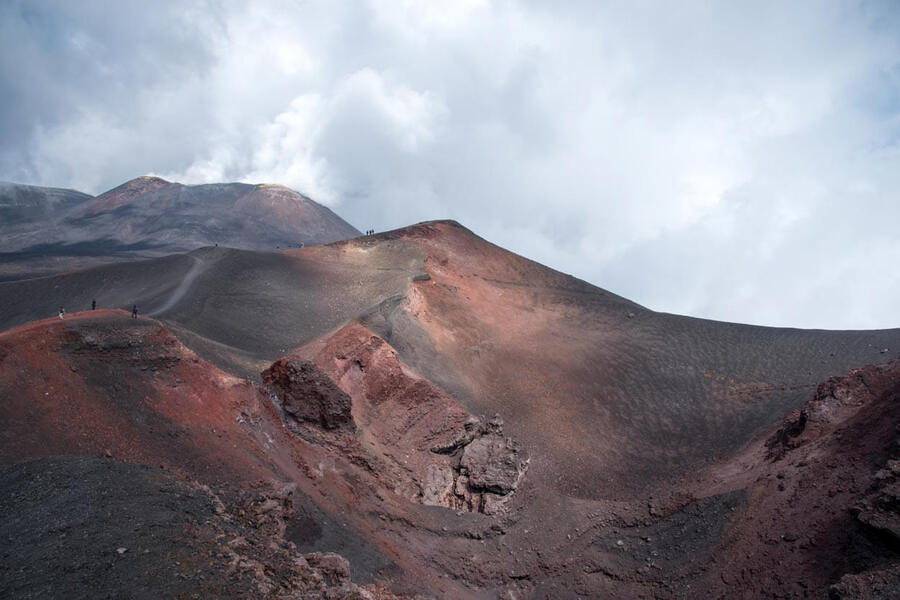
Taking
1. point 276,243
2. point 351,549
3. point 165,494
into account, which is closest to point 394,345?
point 351,549

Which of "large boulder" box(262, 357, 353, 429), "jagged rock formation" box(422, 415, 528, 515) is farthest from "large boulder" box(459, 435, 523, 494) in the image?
"large boulder" box(262, 357, 353, 429)

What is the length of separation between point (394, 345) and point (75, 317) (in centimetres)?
1094

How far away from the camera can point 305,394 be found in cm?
1680

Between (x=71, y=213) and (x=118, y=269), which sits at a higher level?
A: (x=71, y=213)

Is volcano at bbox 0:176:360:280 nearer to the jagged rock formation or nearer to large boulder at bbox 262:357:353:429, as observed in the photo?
the jagged rock formation

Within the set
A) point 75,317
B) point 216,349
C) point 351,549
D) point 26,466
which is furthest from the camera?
point 216,349

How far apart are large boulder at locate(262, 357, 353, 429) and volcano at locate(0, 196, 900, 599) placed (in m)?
0.07

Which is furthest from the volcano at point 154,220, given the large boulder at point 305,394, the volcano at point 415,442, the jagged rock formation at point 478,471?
the large boulder at point 305,394

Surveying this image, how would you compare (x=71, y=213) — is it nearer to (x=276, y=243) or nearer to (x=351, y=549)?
(x=276, y=243)

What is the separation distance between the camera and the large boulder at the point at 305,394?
16.7m

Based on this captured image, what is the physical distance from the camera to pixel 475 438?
19.6m

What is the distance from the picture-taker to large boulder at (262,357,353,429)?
54.9 feet

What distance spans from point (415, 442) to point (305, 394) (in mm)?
4397

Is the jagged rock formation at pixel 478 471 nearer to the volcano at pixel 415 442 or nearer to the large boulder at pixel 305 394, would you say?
the volcano at pixel 415 442
